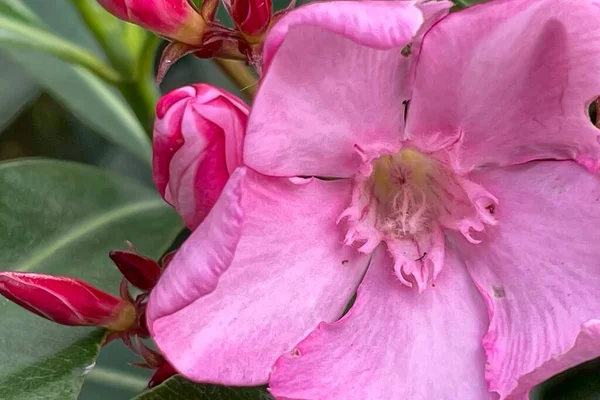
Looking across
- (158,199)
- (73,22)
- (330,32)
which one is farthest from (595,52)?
(73,22)

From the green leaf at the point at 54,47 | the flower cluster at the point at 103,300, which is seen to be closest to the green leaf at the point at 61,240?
the flower cluster at the point at 103,300

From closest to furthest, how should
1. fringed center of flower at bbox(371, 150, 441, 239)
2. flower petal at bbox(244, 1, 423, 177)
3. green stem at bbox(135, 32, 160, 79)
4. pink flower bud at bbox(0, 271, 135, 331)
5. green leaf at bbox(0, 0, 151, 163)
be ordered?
flower petal at bbox(244, 1, 423, 177) → pink flower bud at bbox(0, 271, 135, 331) → fringed center of flower at bbox(371, 150, 441, 239) → green stem at bbox(135, 32, 160, 79) → green leaf at bbox(0, 0, 151, 163)

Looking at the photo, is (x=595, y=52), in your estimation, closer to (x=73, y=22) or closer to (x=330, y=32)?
(x=330, y=32)

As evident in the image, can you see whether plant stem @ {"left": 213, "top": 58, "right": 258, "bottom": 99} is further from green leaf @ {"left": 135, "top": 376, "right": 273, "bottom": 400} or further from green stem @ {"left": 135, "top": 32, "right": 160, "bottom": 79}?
green leaf @ {"left": 135, "top": 376, "right": 273, "bottom": 400}

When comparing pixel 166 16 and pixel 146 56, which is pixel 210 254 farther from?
pixel 146 56

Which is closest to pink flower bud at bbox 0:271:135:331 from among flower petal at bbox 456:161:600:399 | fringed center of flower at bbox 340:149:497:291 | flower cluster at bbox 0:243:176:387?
flower cluster at bbox 0:243:176:387
